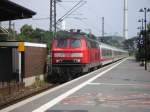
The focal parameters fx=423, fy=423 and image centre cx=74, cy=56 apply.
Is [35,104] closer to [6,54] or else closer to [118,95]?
[118,95]

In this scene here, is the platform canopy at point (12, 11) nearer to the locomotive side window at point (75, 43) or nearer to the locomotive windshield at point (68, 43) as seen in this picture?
the locomotive windshield at point (68, 43)

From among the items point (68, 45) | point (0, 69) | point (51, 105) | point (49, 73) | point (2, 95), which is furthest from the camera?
point (49, 73)

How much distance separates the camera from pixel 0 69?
2605cm

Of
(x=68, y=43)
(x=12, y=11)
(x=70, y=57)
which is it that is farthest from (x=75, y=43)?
(x=12, y=11)

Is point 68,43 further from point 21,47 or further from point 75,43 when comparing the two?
point 21,47

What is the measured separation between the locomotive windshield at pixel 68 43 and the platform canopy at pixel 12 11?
6.40m

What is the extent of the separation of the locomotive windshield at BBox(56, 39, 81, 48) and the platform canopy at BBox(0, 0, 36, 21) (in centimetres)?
640

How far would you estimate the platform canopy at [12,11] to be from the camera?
727 inches

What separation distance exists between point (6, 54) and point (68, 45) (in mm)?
5057

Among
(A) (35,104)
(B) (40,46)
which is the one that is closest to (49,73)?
(B) (40,46)

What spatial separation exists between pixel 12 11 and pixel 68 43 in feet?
33.1

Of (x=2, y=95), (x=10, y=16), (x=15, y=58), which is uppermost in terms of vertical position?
(x=10, y=16)

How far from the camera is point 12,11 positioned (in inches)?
797

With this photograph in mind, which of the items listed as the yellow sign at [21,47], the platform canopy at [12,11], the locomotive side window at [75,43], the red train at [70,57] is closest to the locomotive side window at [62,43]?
the red train at [70,57]
